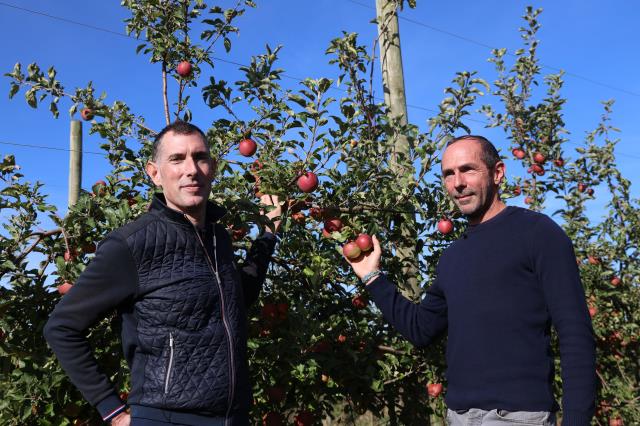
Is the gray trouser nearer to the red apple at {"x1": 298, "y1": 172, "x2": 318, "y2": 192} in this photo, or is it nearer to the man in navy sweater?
the man in navy sweater

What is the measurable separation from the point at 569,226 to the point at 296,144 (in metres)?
3.71

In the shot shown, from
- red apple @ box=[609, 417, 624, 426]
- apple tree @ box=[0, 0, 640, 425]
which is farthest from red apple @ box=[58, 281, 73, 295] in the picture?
red apple @ box=[609, 417, 624, 426]

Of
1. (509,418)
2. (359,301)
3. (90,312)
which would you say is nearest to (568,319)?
(509,418)

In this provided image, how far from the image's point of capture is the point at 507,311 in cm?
200

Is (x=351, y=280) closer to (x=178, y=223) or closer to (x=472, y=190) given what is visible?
(x=472, y=190)

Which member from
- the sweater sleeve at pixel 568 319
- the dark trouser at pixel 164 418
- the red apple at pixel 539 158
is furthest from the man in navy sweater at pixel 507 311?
the red apple at pixel 539 158

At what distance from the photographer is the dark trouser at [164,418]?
179 centimetres

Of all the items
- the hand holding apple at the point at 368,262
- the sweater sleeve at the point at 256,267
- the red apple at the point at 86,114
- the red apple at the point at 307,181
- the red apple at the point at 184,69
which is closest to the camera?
the sweater sleeve at the point at 256,267

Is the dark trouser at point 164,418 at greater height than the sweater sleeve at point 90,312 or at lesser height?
lesser

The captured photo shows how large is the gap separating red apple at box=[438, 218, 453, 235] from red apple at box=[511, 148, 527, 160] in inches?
129

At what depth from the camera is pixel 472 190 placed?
2.18 meters

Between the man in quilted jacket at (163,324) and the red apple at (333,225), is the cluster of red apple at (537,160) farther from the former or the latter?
the man in quilted jacket at (163,324)

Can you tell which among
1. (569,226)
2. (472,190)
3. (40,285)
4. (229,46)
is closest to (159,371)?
(472,190)

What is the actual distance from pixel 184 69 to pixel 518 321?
7.67 feet
